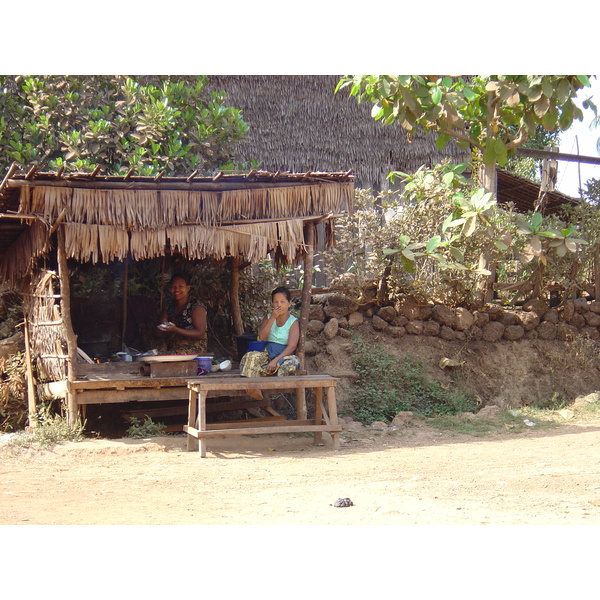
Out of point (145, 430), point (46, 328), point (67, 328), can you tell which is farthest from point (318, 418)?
point (46, 328)

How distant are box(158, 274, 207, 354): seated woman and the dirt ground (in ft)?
4.00

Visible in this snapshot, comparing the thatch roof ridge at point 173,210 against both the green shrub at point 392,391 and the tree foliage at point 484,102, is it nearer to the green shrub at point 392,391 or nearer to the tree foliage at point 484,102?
the tree foliage at point 484,102

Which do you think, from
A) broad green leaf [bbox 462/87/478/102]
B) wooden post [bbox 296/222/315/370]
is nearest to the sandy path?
wooden post [bbox 296/222/315/370]

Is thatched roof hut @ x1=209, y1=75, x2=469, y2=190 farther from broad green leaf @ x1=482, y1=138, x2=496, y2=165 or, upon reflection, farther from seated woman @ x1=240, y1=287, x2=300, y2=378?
seated woman @ x1=240, y1=287, x2=300, y2=378

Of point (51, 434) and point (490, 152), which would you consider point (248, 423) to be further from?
point (490, 152)

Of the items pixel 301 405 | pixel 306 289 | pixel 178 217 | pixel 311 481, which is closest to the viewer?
pixel 311 481

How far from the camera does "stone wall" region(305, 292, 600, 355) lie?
9.35m

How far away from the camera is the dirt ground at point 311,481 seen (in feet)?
14.3

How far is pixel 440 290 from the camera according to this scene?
955 cm

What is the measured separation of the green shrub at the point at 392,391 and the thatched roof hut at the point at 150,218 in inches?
66.3

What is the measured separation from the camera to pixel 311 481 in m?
5.41

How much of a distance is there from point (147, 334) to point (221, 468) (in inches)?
155

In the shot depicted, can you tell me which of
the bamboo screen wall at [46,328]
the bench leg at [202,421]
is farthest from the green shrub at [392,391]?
the bamboo screen wall at [46,328]

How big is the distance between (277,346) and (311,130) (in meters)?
5.98
